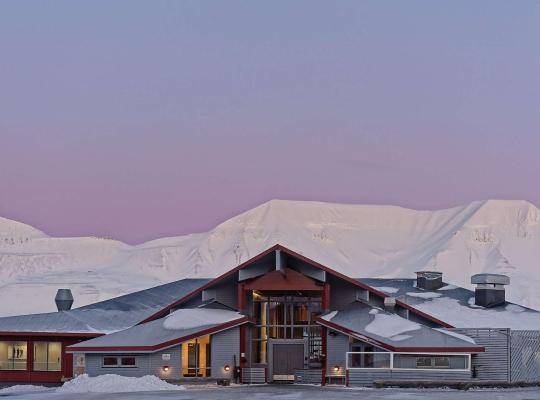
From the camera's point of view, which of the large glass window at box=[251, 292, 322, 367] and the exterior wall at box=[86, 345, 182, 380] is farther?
the large glass window at box=[251, 292, 322, 367]

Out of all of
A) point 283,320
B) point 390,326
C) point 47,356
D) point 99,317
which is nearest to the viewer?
point 390,326

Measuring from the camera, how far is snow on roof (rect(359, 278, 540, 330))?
215 feet

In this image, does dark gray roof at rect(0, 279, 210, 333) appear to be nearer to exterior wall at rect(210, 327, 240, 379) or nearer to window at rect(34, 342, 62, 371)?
window at rect(34, 342, 62, 371)

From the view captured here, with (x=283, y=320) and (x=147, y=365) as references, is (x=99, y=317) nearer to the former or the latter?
(x=147, y=365)

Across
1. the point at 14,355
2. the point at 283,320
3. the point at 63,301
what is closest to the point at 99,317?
the point at 63,301

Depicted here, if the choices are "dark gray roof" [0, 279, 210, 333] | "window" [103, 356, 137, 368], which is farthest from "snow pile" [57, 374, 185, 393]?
"dark gray roof" [0, 279, 210, 333]

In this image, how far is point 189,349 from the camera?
200 feet

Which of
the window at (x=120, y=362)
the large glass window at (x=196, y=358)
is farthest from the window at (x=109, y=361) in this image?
the large glass window at (x=196, y=358)

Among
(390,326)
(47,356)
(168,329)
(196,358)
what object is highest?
(390,326)

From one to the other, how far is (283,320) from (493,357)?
10.5 m

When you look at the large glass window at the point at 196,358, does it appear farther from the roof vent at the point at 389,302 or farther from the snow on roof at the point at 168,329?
the roof vent at the point at 389,302

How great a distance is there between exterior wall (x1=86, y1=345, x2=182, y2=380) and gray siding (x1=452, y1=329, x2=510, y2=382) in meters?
13.5

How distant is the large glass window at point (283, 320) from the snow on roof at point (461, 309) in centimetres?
604

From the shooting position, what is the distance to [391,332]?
5966 cm
